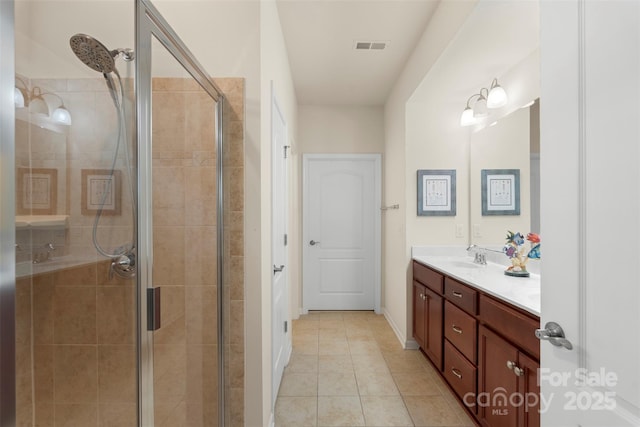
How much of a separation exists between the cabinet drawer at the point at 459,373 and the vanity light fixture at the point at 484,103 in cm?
188

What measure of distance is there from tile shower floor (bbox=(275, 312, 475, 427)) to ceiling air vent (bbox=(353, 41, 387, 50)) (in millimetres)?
2793

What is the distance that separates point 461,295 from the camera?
205 centimetres

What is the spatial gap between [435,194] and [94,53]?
2.83 metres

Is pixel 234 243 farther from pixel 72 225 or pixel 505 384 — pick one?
pixel 505 384

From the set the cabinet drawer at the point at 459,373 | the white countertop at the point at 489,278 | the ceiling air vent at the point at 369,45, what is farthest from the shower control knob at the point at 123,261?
the ceiling air vent at the point at 369,45

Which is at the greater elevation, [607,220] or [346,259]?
[607,220]

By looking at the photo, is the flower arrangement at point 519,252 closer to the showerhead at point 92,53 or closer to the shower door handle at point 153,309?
the shower door handle at point 153,309

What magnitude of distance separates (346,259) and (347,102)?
2079 millimetres

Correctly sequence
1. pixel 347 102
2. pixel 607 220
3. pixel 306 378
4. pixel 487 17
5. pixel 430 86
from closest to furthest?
pixel 607 220, pixel 487 17, pixel 306 378, pixel 430 86, pixel 347 102

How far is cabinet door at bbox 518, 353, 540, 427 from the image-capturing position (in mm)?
1314

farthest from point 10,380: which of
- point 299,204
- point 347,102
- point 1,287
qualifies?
point 347,102

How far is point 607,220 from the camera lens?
28.5 inches

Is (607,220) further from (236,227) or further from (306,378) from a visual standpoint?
(306,378)

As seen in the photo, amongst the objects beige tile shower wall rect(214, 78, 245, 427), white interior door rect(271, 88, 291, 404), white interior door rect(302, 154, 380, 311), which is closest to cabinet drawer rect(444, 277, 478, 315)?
white interior door rect(271, 88, 291, 404)
